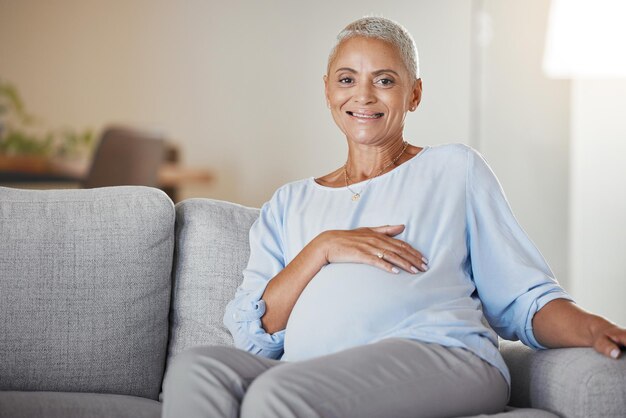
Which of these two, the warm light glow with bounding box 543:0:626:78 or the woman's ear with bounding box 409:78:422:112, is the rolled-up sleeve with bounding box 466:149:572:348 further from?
the warm light glow with bounding box 543:0:626:78

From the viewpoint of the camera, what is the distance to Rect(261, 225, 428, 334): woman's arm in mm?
1613

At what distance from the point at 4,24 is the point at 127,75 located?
701 millimetres

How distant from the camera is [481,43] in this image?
4.31 metres

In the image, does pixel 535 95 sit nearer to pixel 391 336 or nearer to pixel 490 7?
pixel 490 7

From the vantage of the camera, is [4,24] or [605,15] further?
[4,24]

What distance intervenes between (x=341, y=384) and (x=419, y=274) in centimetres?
33

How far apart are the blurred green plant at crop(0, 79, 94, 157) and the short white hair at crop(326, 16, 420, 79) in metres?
3.22

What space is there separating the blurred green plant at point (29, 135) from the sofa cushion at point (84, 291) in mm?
2928

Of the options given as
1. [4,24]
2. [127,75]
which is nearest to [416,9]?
[127,75]

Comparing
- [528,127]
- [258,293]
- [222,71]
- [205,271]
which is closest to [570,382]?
[258,293]

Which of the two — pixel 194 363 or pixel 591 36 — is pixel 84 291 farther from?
pixel 591 36

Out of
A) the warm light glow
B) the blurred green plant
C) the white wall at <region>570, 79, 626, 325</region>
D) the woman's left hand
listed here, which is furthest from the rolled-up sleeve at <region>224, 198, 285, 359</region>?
the blurred green plant

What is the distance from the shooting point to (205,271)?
78.4 inches

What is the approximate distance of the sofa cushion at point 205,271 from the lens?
6.45 feet
